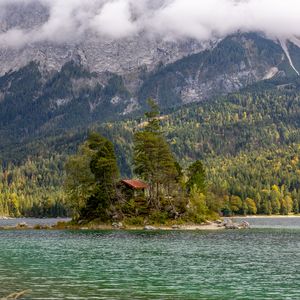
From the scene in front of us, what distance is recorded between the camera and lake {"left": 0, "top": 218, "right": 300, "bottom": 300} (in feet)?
160

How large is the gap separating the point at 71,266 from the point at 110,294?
18440 mm

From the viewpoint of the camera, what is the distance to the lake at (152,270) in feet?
160

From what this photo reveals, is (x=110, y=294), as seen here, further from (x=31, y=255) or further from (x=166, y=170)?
(x=166, y=170)

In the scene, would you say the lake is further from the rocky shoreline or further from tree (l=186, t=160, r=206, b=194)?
tree (l=186, t=160, r=206, b=194)

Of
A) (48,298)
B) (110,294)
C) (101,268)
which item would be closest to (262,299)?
(110,294)

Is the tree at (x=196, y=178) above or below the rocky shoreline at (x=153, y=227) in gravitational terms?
above

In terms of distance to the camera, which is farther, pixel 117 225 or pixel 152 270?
pixel 117 225

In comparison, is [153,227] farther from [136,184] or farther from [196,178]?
[196,178]

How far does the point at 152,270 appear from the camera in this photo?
6234cm

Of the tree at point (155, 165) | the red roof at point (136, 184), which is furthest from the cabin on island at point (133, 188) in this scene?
the tree at point (155, 165)

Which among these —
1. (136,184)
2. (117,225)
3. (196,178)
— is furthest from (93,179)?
(196,178)

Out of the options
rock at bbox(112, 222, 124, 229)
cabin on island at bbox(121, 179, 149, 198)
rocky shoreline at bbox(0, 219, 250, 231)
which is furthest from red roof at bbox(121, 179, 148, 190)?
rocky shoreline at bbox(0, 219, 250, 231)

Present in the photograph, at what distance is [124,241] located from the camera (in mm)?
102312

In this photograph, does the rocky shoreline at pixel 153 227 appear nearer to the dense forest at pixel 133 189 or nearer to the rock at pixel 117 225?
the rock at pixel 117 225
